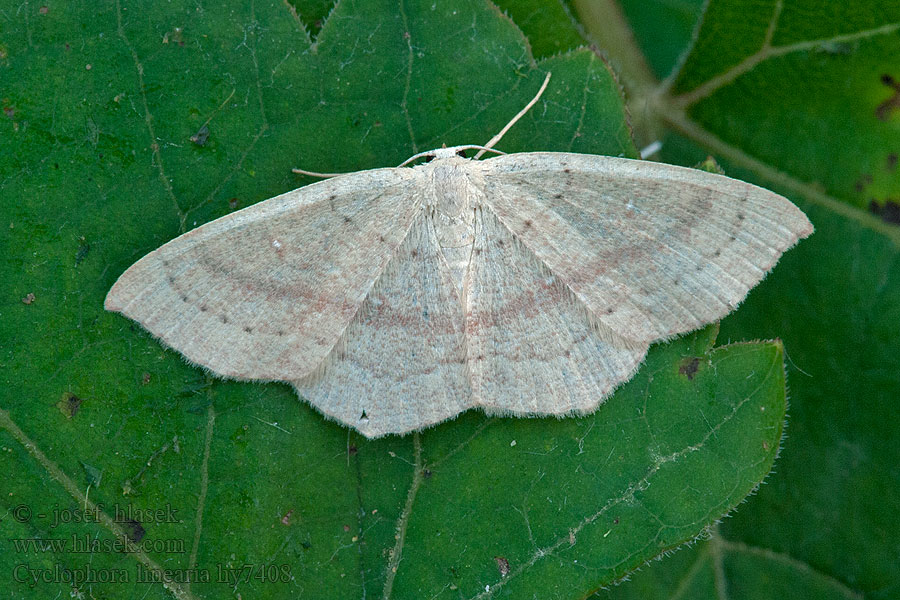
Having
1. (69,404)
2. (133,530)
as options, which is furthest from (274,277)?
(133,530)

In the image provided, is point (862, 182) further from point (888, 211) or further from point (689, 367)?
point (689, 367)

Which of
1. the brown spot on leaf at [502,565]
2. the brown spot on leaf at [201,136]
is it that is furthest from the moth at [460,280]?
the brown spot on leaf at [502,565]

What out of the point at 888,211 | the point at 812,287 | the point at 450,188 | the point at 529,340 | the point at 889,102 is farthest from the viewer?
the point at 812,287

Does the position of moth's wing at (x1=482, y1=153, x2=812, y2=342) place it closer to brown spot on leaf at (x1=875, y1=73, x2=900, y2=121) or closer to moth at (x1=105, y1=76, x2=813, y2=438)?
moth at (x1=105, y1=76, x2=813, y2=438)

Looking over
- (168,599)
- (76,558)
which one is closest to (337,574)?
(168,599)

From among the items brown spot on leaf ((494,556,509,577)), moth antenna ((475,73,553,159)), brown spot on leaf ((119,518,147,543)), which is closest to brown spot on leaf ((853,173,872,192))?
moth antenna ((475,73,553,159))
